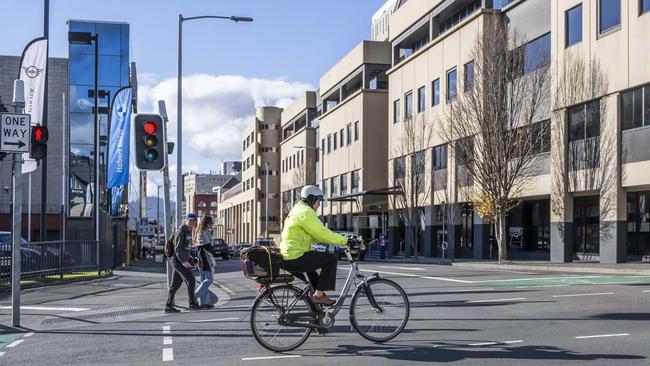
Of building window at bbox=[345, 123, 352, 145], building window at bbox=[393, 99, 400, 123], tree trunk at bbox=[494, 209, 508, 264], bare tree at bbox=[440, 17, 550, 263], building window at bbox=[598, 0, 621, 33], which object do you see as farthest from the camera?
building window at bbox=[345, 123, 352, 145]

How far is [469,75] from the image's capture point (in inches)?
1612

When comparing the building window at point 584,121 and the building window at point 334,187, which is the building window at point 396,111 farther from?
the building window at point 584,121

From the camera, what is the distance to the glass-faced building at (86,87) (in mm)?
59969

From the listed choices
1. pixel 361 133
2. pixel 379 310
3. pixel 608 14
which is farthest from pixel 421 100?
pixel 379 310

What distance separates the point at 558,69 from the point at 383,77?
29280mm

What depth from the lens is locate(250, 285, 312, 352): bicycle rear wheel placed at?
336 inches

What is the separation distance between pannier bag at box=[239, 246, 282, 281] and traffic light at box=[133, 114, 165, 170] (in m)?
6.84

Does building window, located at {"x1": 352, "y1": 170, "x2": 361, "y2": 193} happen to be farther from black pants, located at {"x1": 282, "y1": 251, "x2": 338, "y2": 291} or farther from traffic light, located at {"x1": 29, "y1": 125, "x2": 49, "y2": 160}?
black pants, located at {"x1": 282, "y1": 251, "x2": 338, "y2": 291}

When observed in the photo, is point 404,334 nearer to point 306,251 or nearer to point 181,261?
point 306,251

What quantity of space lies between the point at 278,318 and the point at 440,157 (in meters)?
38.6

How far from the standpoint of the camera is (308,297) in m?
8.66

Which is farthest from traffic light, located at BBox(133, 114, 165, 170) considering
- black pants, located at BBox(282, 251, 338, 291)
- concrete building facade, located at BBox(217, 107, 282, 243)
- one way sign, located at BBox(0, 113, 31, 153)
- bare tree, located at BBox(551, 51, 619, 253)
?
concrete building facade, located at BBox(217, 107, 282, 243)

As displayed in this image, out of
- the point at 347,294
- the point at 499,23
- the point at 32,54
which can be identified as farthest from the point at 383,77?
the point at 347,294

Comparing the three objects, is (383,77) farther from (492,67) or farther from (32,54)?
(32,54)
